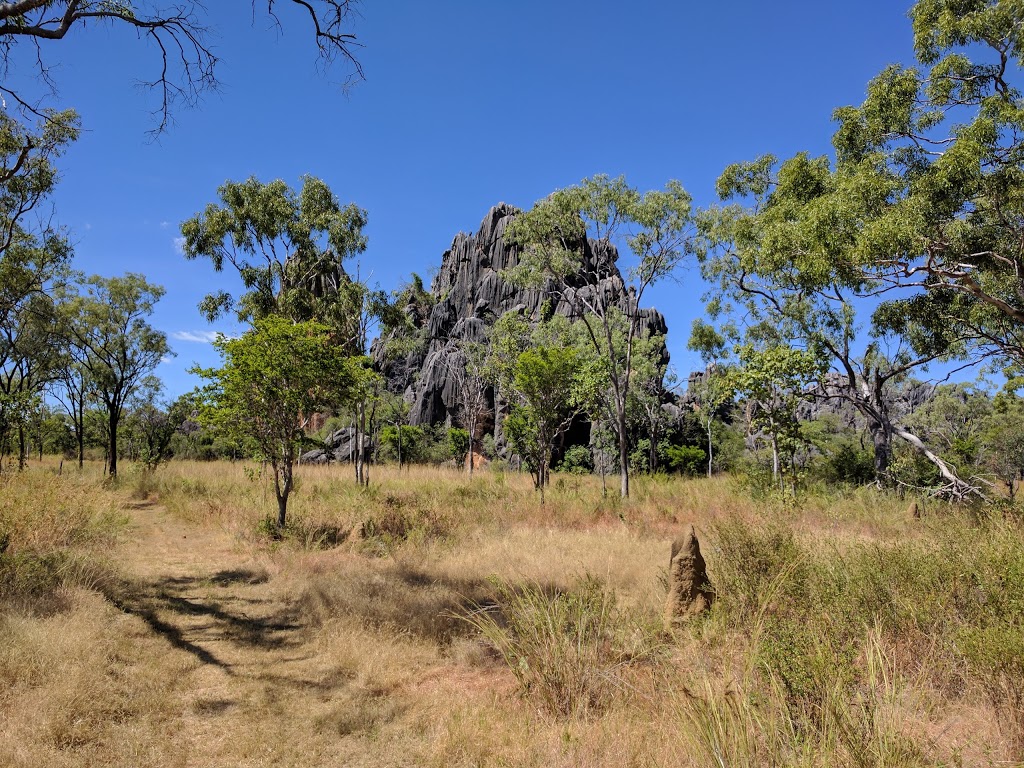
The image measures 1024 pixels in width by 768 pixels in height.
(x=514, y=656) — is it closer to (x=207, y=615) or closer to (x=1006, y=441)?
(x=207, y=615)

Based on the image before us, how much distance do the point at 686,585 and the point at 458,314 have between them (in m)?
67.7

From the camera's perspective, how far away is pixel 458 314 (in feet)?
234

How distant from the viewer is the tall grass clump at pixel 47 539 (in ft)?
19.7

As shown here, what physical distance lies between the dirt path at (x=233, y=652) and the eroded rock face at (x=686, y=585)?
3383 mm

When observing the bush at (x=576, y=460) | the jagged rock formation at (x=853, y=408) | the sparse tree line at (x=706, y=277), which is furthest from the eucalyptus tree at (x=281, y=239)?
the jagged rock formation at (x=853, y=408)

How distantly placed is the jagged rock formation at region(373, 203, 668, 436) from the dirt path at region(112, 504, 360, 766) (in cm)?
4761

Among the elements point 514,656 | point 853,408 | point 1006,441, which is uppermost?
point 853,408

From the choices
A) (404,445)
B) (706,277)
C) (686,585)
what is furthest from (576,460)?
(686,585)

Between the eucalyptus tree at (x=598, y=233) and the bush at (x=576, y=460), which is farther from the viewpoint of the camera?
the bush at (x=576, y=460)

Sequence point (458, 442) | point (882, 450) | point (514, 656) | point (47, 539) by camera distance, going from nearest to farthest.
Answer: point (514, 656) < point (47, 539) < point (882, 450) < point (458, 442)

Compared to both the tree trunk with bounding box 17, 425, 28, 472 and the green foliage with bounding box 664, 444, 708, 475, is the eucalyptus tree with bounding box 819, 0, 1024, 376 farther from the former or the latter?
the green foliage with bounding box 664, 444, 708, 475

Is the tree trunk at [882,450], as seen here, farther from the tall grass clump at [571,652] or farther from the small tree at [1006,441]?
the small tree at [1006,441]

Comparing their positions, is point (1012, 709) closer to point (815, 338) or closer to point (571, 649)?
point (571, 649)

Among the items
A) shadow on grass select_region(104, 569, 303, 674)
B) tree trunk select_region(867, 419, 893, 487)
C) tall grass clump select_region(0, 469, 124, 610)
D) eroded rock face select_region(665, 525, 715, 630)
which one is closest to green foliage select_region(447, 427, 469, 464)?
tree trunk select_region(867, 419, 893, 487)
